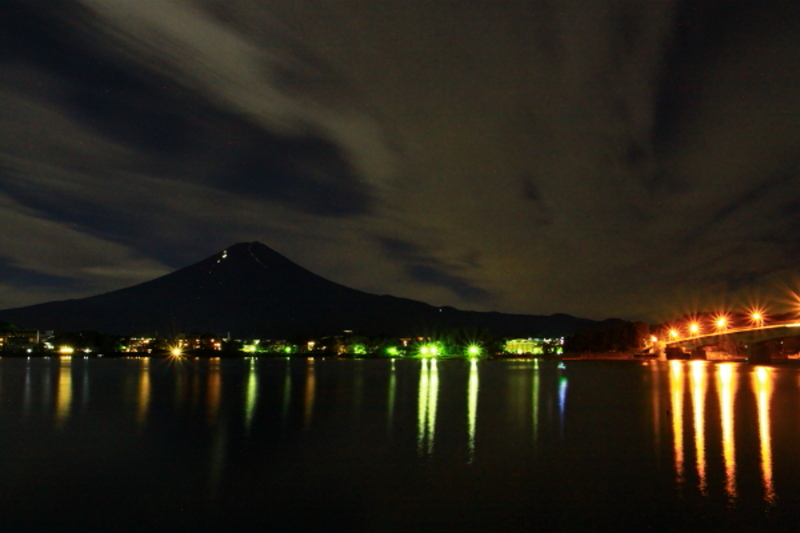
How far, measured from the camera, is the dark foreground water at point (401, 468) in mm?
10930

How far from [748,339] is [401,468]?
80.9 meters

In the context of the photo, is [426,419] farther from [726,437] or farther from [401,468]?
[726,437]

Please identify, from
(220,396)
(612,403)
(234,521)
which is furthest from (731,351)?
(234,521)

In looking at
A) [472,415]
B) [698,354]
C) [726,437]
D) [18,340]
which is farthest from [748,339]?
[18,340]

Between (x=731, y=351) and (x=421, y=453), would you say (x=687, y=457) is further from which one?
(x=731, y=351)

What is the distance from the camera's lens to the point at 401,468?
15.0 meters

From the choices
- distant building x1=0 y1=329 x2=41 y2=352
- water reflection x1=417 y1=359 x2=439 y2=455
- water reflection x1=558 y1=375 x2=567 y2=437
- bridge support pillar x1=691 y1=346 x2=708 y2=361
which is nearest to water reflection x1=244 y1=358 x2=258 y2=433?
water reflection x1=417 y1=359 x2=439 y2=455

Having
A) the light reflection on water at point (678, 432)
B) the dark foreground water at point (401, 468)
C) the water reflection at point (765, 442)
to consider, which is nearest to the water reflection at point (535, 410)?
the dark foreground water at point (401, 468)

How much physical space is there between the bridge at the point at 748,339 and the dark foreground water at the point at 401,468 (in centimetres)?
5300

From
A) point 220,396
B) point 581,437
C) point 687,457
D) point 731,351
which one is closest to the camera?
point 687,457

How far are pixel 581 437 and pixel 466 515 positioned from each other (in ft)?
32.3

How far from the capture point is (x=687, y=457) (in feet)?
52.0

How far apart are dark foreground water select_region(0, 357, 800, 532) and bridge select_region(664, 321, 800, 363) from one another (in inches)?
2087

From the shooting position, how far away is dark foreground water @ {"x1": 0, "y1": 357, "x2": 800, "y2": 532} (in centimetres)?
1093
